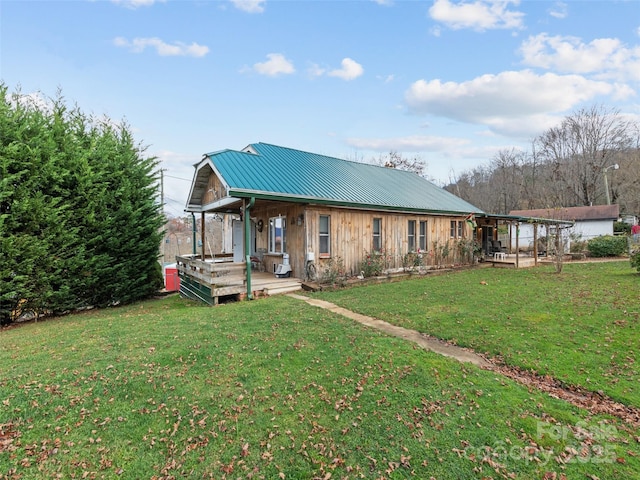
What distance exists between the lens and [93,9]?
10633 mm

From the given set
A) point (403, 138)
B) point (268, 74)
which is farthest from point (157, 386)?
point (403, 138)

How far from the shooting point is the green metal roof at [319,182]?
413 inches

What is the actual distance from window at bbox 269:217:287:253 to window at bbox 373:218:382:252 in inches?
145

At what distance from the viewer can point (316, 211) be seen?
37.0ft

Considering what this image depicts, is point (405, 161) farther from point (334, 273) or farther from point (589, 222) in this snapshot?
point (334, 273)

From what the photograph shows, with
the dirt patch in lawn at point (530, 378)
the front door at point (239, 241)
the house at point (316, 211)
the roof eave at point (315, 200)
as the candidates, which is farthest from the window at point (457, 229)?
the dirt patch in lawn at point (530, 378)

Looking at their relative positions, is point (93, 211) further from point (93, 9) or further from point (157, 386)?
point (157, 386)

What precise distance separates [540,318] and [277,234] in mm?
8924

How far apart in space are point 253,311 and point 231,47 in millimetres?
11794

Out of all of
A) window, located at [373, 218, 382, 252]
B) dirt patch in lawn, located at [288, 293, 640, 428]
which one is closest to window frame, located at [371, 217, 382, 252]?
window, located at [373, 218, 382, 252]

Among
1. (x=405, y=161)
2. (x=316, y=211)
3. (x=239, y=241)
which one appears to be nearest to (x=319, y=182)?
(x=316, y=211)

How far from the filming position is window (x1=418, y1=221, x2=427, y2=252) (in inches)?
586

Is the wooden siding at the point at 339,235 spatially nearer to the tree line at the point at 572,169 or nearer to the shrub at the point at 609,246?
the shrub at the point at 609,246

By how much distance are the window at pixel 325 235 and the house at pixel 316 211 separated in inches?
1.4
